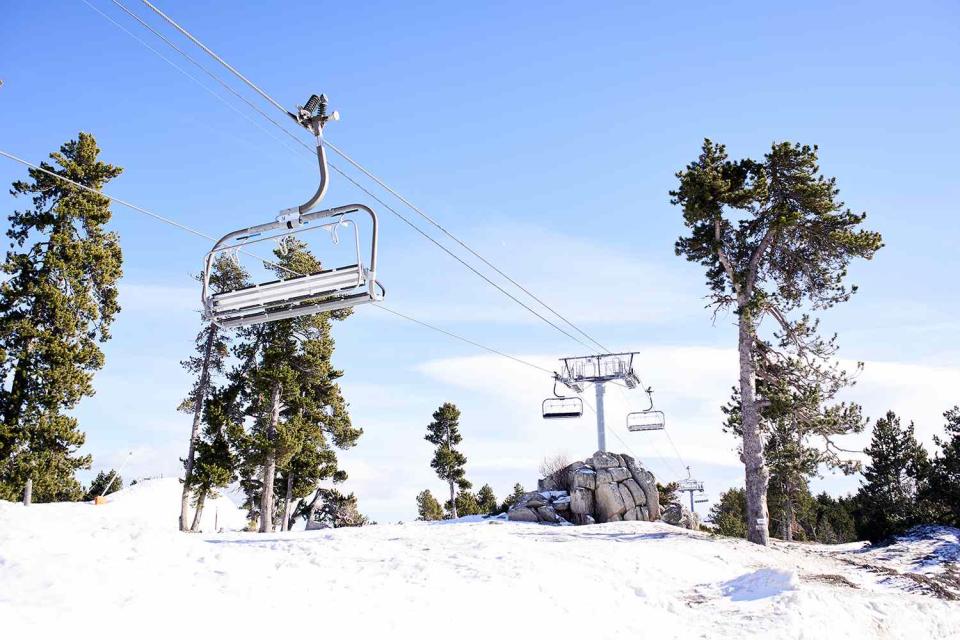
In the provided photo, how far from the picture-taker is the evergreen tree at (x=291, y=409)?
96.5 ft

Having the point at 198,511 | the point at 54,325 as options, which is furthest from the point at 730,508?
the point at 54,325

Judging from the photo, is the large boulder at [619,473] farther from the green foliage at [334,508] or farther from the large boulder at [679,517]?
the green foliage at [334,508]

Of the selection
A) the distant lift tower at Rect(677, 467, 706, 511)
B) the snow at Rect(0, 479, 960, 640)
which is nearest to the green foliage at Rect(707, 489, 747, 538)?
the distant lift tower at Rect(677, 467, 706, 511)

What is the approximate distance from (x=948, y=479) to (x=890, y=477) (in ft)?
13.0

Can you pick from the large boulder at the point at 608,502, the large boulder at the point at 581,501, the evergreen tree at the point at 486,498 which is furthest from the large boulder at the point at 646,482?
the evergreen tree at the point at 486,498

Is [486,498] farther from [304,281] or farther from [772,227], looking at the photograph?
[304,281]

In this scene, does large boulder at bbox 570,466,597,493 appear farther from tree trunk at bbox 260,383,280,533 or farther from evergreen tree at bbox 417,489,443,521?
evergreen tree at bbox 417,489,443,521

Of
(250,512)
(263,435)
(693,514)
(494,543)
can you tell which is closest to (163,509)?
(250,512)

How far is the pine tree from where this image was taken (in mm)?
24531

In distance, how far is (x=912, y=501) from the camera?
3606 centimetres

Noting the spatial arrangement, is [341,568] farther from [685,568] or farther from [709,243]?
[709,243]

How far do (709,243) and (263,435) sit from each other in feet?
67.3

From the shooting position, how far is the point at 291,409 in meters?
31.7

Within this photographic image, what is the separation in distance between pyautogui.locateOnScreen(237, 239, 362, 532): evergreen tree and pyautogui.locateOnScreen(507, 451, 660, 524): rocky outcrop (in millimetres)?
10421
